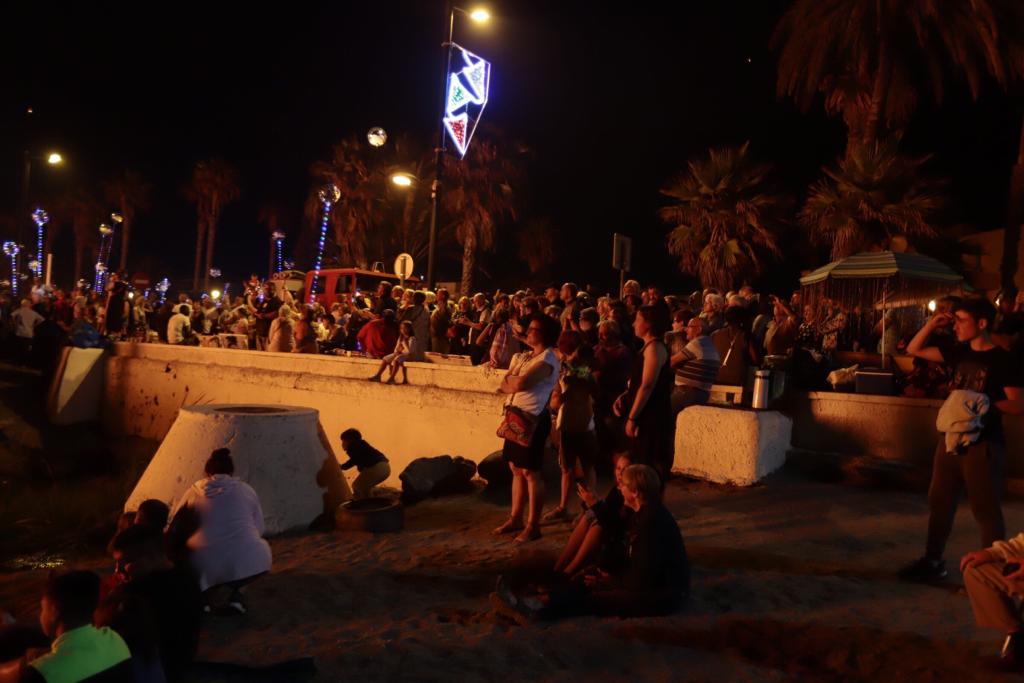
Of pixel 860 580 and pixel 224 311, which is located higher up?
pixel 224 311

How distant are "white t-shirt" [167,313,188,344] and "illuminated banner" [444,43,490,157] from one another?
718 cm

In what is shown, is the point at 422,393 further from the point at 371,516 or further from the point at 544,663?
the point at 544,663

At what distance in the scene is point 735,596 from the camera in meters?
5.47

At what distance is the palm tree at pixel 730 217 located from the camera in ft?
60.5

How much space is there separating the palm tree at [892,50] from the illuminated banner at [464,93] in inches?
284

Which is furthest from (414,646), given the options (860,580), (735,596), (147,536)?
(860,580)

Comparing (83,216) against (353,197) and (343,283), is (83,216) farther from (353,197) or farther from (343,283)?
(343,283)

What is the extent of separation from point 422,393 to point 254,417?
3735 mm

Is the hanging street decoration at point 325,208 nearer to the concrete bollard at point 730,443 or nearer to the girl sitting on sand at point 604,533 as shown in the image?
the concrete bollard at point 730,443

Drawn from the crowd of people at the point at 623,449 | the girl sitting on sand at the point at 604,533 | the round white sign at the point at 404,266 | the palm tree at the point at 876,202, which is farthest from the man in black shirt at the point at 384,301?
the girl sitting on sand at the point at 604,533

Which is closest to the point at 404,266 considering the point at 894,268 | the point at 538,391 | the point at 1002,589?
the point at 894,268

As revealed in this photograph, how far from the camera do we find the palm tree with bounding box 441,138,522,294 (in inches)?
1202

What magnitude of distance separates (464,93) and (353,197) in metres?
15.6

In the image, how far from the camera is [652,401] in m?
6.71
